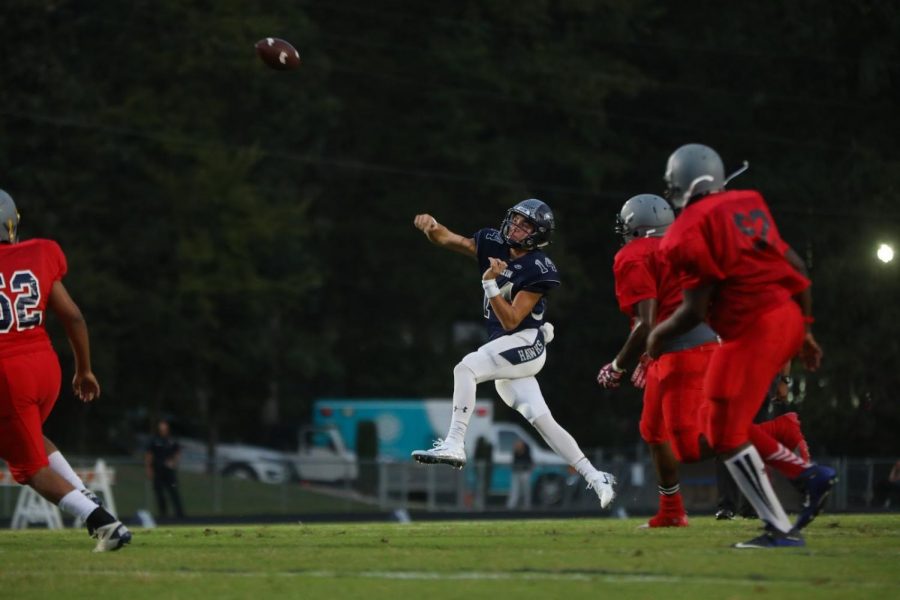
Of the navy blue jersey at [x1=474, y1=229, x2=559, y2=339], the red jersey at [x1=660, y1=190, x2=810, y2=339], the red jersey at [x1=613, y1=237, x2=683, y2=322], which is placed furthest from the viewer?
the navy blue jersey at [x1=474, y1=229, x2=559, y2=339]

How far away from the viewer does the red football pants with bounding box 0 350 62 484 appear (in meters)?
9.52

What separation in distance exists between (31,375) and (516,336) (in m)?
3.74

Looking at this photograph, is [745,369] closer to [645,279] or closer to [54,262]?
[645,279]

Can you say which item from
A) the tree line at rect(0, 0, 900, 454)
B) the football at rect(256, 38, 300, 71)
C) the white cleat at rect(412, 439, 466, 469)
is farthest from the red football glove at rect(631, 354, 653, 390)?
the tree line at rect(0, 0, 900, 454)

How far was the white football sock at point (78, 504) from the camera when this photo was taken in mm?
9609

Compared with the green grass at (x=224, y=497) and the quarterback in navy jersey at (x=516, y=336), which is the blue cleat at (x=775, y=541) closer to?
the quarterback in navy jersey at (x=516, y=336)

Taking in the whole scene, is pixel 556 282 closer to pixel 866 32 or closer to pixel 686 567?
pixel 686 567

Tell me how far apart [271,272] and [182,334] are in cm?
341

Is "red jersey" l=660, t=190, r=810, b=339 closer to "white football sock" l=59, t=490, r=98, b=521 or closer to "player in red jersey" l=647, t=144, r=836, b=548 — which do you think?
"player in red jersey" l=647, t=144, r=836, b=548

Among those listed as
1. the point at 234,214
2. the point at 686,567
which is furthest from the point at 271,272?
the point at 686,567

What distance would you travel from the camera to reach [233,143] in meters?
46.8

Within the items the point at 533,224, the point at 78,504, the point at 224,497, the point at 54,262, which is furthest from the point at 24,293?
the point at 224,497

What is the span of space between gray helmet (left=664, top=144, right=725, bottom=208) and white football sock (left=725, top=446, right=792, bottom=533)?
133cm

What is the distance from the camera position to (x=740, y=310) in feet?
29.5
